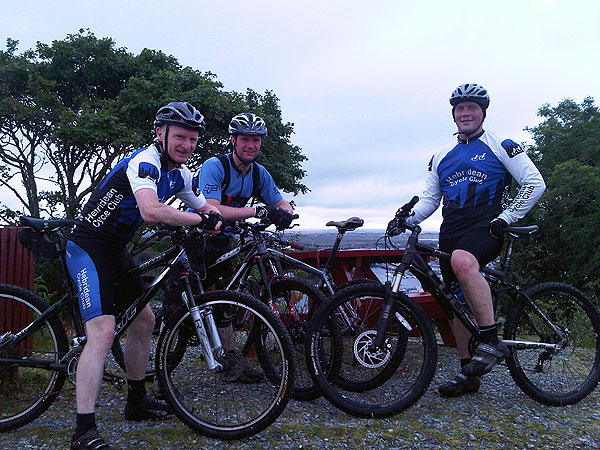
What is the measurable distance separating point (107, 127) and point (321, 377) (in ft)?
45.3

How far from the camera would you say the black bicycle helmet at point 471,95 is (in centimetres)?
425

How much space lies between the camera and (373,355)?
147 inches

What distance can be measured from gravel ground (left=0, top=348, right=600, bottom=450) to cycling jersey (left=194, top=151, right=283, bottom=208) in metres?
1.96

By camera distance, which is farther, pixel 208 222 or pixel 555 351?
pixel 555 351

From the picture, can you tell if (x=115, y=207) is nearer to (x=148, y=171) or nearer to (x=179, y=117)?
(x=148, y=171)

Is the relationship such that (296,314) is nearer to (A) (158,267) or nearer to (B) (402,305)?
(B) (402,305)

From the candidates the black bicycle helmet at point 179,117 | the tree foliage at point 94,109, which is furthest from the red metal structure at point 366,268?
the tree foliage at point 94,109

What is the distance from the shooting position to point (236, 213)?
4.28 m

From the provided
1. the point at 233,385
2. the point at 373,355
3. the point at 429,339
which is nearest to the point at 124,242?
the point at 233,385

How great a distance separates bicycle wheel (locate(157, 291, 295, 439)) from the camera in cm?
306

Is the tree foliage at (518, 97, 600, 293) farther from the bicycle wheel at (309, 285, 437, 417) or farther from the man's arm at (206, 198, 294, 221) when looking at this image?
the man's arm at (206, 198, 294, 221)

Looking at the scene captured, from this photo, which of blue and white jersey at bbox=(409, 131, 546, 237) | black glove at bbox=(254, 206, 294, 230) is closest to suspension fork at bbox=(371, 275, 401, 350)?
blue and white jersey at bbox=(409, 131, 546, 237)

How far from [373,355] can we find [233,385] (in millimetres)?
1133

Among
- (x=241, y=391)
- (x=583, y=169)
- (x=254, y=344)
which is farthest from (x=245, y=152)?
(x=583, y=169)
